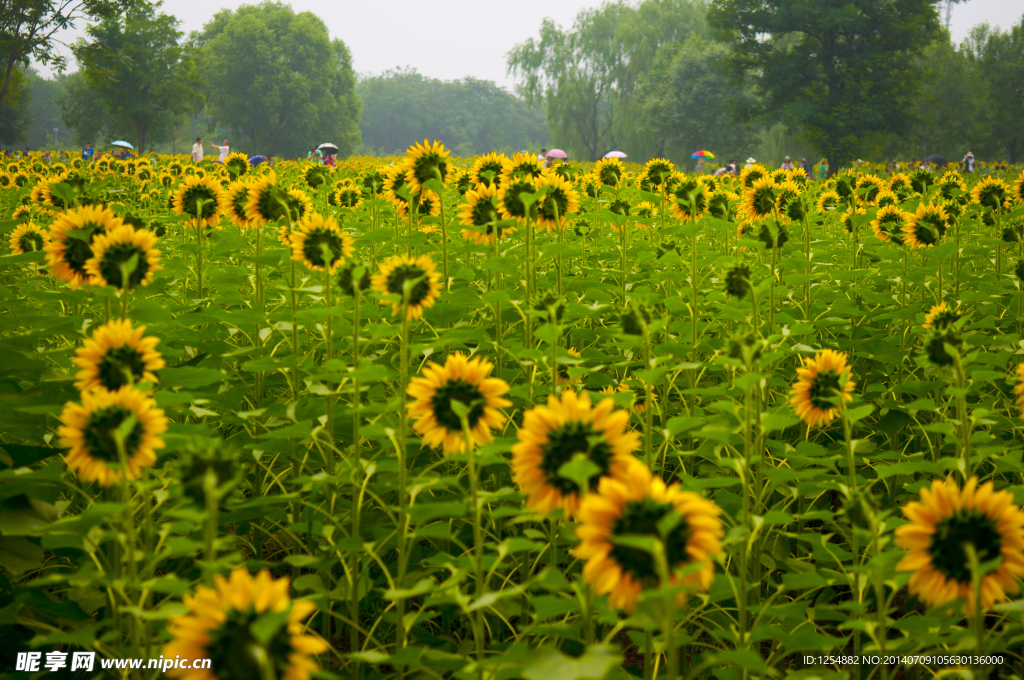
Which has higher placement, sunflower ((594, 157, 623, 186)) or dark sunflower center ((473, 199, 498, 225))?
sunflower ((594, 157, 623, 186))

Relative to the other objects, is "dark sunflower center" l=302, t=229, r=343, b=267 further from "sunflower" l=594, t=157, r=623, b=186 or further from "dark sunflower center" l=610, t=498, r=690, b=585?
"sunflower" l=594, t=157, r=623, b=186

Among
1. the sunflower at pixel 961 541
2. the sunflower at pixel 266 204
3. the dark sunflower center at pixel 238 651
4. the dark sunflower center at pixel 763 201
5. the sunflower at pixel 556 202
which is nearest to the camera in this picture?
the dark sunflower center at pixel 238 651

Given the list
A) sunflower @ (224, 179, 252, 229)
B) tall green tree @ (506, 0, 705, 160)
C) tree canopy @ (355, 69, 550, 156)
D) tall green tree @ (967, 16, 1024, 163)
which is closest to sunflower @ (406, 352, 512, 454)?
sunflower @ (224, 179, 252, 229)

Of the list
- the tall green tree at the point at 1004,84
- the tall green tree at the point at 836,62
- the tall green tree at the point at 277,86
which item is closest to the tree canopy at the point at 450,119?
the tall green tree at the point at 277,86

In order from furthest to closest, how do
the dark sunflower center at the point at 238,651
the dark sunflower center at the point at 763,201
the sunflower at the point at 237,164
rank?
the sunflower at the point at 237,164, the dark sunflower center at the point at 763,201, the dark sunflower center at the point at 238,651

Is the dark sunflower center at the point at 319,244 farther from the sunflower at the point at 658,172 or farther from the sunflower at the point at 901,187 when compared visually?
the sunflower at the point at 901,187

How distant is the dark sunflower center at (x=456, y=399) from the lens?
5.00ft

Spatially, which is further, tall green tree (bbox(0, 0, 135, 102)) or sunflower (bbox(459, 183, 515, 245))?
tall green tree (bbox(0, 0, 135, 102))

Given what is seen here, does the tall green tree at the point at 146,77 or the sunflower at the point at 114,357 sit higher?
the tall green tree at the point at 146,77

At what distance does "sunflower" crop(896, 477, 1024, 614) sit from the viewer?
3.76ft

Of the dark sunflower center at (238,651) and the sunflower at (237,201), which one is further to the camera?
the sunflower at (237,201)

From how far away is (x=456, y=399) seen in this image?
153 cm

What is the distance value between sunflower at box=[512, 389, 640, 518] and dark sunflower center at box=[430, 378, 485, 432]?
0.89 feet

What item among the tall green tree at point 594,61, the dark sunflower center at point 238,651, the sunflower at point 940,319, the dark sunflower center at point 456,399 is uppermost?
the tall green tree at point 594,61
